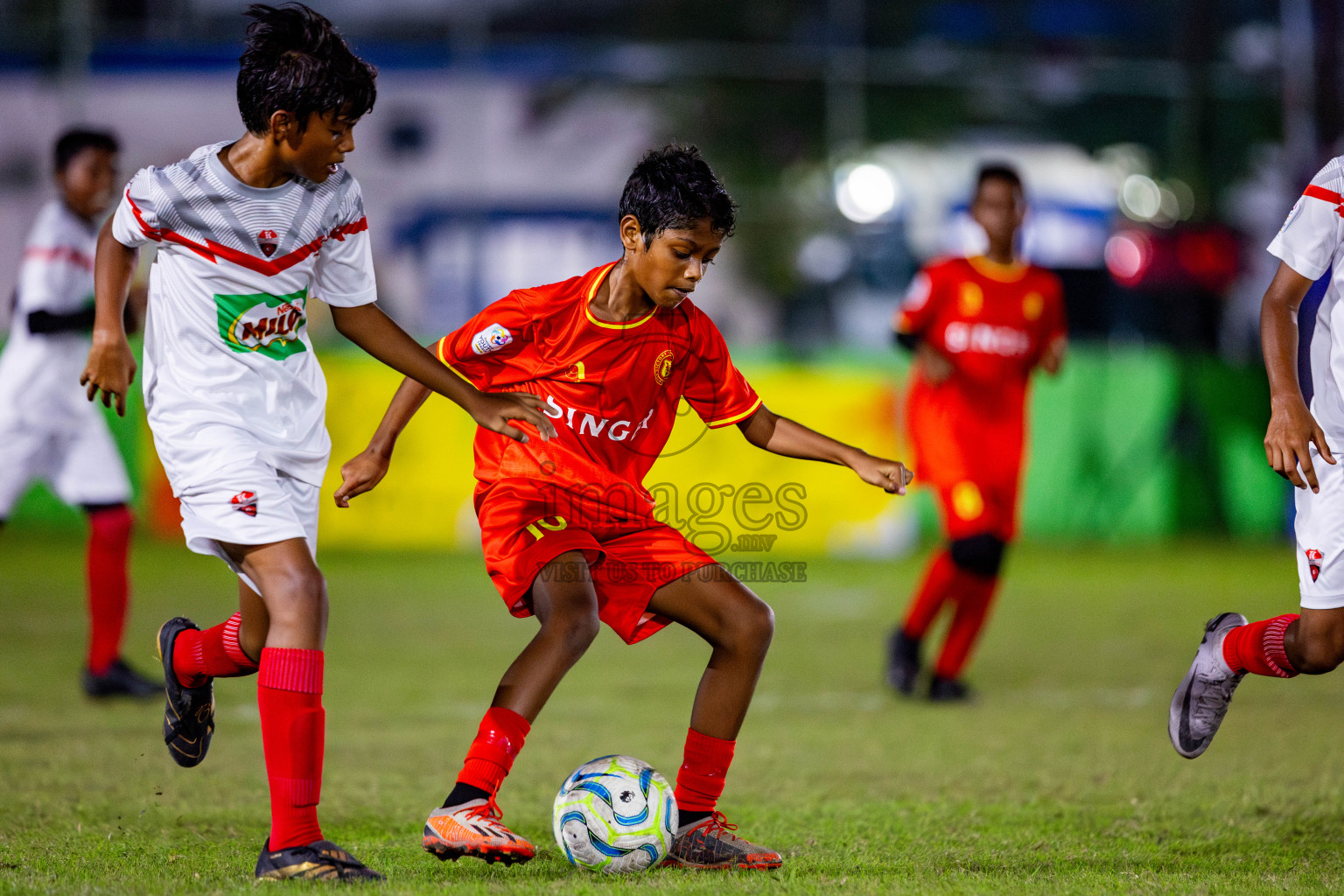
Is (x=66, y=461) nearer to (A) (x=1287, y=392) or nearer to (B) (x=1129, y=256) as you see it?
(A) (x=1287, y=392)

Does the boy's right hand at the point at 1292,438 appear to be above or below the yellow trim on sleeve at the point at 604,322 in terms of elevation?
below

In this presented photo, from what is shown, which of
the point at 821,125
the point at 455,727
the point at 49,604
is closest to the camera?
the point at 455,727

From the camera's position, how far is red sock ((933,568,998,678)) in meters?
6.37

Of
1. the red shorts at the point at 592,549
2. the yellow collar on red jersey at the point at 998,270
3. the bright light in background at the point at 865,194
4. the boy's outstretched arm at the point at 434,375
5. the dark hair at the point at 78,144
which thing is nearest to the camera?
the boy's outstretched arm at the point at 434,375

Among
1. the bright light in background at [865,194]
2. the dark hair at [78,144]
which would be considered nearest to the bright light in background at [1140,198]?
the bright light in background at [865,194]

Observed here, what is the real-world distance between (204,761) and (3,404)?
7.43ft

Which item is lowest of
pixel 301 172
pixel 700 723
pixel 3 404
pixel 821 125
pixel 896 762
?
pixel 896 762

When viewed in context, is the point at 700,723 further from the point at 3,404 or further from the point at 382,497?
the point at 382,497

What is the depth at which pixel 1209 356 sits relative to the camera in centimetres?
1405

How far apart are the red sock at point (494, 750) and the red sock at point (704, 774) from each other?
17.7 inches

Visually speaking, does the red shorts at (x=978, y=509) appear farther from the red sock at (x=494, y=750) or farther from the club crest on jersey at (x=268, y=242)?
the club crest on jersey at (x=268, y=242)

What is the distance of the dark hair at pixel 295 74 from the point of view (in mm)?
3211

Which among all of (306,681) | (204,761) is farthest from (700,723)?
(204,761)

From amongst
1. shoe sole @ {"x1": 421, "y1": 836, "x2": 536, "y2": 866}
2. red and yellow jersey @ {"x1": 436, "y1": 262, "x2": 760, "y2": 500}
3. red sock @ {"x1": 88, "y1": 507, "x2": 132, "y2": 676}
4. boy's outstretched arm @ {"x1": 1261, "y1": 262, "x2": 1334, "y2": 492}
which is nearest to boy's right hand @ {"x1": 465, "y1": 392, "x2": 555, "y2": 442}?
red and yellow jersey @ {"x1": 436, "y1": 262, "x2": 760, "y2": 500}
